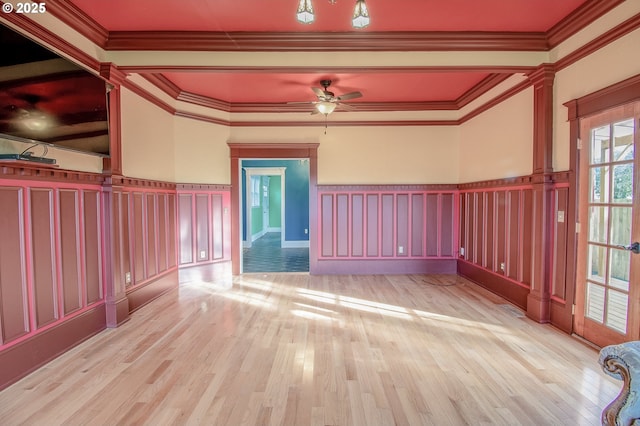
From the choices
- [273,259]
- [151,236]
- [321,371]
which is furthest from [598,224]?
[273,259]

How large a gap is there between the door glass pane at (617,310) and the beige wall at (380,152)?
11.2 feet

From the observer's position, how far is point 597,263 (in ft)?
10.00

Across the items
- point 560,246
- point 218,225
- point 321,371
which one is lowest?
point 321,371

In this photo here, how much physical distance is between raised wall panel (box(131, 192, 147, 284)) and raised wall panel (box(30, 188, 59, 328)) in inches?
46.5

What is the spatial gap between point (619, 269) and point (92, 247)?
4.86 m

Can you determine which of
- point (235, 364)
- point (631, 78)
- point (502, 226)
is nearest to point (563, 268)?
point (502, 226)

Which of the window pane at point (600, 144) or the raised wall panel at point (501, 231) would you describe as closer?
the window pane at point (600, 144)

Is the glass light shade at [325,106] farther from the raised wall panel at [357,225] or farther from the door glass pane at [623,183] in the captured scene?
the door glass pane at [623,183]

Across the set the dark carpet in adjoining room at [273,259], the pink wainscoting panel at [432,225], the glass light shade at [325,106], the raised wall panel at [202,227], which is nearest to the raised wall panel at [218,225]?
the raised wall panel at [202,227]

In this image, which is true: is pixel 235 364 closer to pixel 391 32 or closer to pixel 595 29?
pixel 391 32

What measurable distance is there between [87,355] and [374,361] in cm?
248

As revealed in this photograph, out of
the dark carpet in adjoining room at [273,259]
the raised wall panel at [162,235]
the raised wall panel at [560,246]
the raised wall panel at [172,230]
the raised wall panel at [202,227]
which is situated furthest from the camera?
the dark carpet in adjoining room at [273,259]

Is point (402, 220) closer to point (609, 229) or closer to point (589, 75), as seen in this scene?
point (609, 229)

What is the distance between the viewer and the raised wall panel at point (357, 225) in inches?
234
